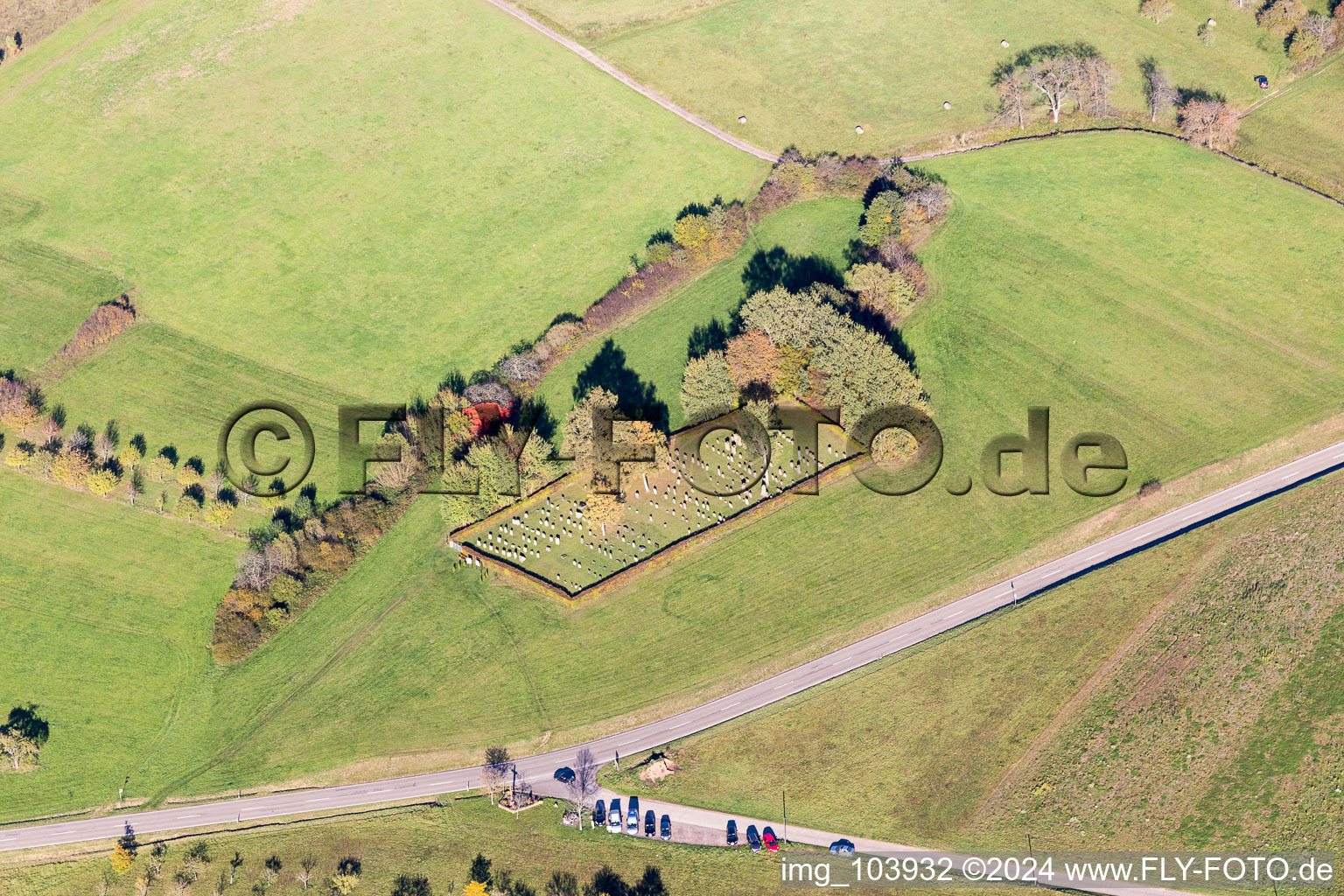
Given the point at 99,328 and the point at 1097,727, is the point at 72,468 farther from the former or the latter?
the point at 1097,727

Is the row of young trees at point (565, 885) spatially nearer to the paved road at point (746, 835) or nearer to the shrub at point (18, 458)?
the paved road at point (746, 835)

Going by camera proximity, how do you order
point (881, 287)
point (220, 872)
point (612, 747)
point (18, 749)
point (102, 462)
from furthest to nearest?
point (881, 287) → point (102, 462) → point (18, 749) → point (612, 747) → point (220, 872)

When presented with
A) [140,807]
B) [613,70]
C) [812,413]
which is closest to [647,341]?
[812,413]

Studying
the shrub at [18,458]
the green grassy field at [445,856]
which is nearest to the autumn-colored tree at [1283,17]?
the green grassy field at [445,856]

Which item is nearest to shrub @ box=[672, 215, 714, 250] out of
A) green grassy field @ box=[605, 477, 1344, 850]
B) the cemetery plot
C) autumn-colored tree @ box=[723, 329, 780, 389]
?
autumn-colored tree @ box=[723, 329, 780, 389]

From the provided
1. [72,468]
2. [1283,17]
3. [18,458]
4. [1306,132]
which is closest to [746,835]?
[72,468]

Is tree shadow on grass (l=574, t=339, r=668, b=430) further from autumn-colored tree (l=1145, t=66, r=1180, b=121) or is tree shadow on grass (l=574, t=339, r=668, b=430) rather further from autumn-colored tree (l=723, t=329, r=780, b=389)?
autumn-colored tree (l=1145, t=66, r=1180, b=121)
